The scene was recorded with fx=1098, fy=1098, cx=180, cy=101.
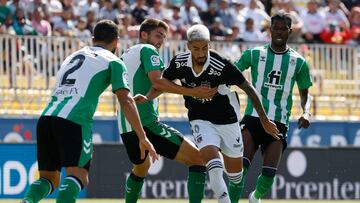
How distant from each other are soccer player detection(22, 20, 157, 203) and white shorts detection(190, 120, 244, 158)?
1624 mm

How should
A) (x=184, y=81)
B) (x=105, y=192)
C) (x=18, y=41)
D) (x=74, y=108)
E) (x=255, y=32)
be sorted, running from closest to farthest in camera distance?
(x=74, y=108)
(x=184, y=81)
(x=105, y=192)
(x=18, y=41)
(x=255, y=32)

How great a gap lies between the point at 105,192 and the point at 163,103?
5.01 metres

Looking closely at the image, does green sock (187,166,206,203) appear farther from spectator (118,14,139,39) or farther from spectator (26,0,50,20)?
spectator (26,0,50,20)

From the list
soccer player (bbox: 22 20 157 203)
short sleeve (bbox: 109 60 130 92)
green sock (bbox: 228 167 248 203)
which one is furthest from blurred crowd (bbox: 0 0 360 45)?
short sleeve (bbox: 109 60 130 92)

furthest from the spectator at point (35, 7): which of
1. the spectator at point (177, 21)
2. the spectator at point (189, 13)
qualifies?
the spectator at point (189, 13)

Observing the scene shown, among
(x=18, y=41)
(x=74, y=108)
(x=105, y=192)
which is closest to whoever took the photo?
(x=74, y=108)

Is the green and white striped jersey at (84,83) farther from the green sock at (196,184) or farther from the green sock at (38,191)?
the green sock at (196,184)

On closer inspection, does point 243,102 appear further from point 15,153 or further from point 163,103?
point 15,153

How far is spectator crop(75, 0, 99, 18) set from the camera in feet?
74.2

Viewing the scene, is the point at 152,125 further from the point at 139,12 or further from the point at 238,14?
the point at 238,14

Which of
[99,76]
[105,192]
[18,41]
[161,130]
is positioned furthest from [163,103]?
[99,76]

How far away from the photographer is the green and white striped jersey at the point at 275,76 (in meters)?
12.5

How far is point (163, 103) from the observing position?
70.8ft

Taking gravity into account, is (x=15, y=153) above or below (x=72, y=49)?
below
